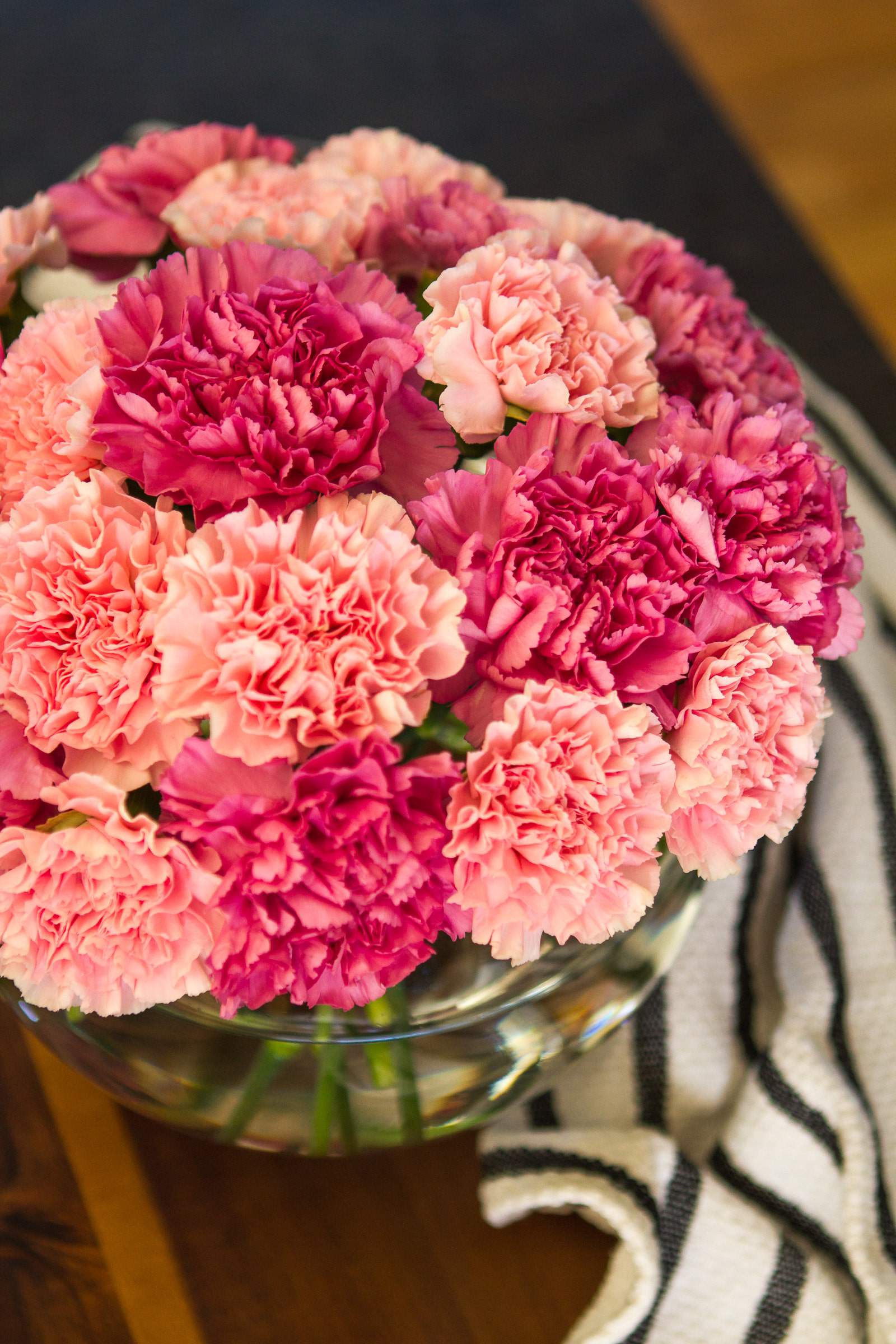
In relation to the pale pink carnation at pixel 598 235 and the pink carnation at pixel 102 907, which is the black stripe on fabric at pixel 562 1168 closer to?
the pink carnation at pixel 102 907

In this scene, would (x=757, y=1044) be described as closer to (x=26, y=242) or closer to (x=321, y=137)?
(x=26, y=242)

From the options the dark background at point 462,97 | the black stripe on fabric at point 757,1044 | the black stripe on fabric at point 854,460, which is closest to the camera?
the black stripe on fabric at point 757,1044

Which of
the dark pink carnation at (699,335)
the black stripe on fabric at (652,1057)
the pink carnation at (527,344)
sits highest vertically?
the pink carnation at (527,344)

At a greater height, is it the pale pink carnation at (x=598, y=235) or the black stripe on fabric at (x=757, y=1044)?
the pale pink carnation at (x=598, y=235)

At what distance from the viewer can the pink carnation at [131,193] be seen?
40 centimetres

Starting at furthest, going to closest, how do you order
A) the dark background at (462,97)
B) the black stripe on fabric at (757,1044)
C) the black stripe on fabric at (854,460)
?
the dark background at (462,97)
the black stripe on fabric at (854,460)
the black stripe on fabric at (757,1044)

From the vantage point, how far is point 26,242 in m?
0.39

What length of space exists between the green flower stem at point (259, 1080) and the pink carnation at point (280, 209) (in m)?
0.23

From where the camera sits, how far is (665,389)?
38 cm

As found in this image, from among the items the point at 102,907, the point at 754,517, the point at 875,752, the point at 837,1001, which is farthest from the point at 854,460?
the point at 102,907

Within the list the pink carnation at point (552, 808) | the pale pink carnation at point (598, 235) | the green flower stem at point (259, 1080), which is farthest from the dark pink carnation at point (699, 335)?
the green flower stem at point (259, 1080)

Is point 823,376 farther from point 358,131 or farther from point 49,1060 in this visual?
point 49,1060

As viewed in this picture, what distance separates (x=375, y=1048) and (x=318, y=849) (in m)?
0.13

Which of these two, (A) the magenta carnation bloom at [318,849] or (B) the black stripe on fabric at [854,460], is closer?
(A) the magenta carnation bloom at [318,849]
